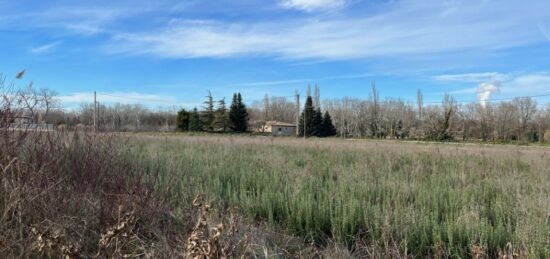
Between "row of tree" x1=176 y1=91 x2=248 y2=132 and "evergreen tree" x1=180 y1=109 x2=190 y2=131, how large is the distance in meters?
1.22

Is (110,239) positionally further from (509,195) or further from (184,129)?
(184,129)

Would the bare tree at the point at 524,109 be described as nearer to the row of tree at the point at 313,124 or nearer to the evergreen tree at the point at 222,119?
the row of tree at the point at 313,124

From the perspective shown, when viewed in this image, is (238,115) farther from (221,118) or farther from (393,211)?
(393,211)

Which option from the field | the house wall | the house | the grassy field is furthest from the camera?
the house wall

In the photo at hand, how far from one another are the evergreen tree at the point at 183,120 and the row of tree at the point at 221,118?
122 centimetres

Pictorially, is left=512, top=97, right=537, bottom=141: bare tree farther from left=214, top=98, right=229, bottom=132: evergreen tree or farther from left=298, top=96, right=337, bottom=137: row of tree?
left=214, top=98, right=229, bottom=132: evergreen tree

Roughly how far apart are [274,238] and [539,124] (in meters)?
65.2

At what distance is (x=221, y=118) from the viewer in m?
68.1

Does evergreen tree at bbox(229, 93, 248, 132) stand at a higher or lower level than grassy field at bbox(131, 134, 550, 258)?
higher

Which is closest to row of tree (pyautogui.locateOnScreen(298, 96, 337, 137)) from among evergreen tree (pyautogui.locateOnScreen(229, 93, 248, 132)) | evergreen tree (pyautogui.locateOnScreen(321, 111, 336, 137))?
evergreen tree (pyautogui.locateOnScreen(321, 111, 336, 137))

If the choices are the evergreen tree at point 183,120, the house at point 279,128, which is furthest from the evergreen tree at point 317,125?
the evergreen tree at point 183,120

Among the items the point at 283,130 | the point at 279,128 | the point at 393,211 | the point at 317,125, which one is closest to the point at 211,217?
the point at 393,211

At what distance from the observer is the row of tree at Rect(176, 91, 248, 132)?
6781 cm

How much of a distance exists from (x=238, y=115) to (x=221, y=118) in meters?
2.89
